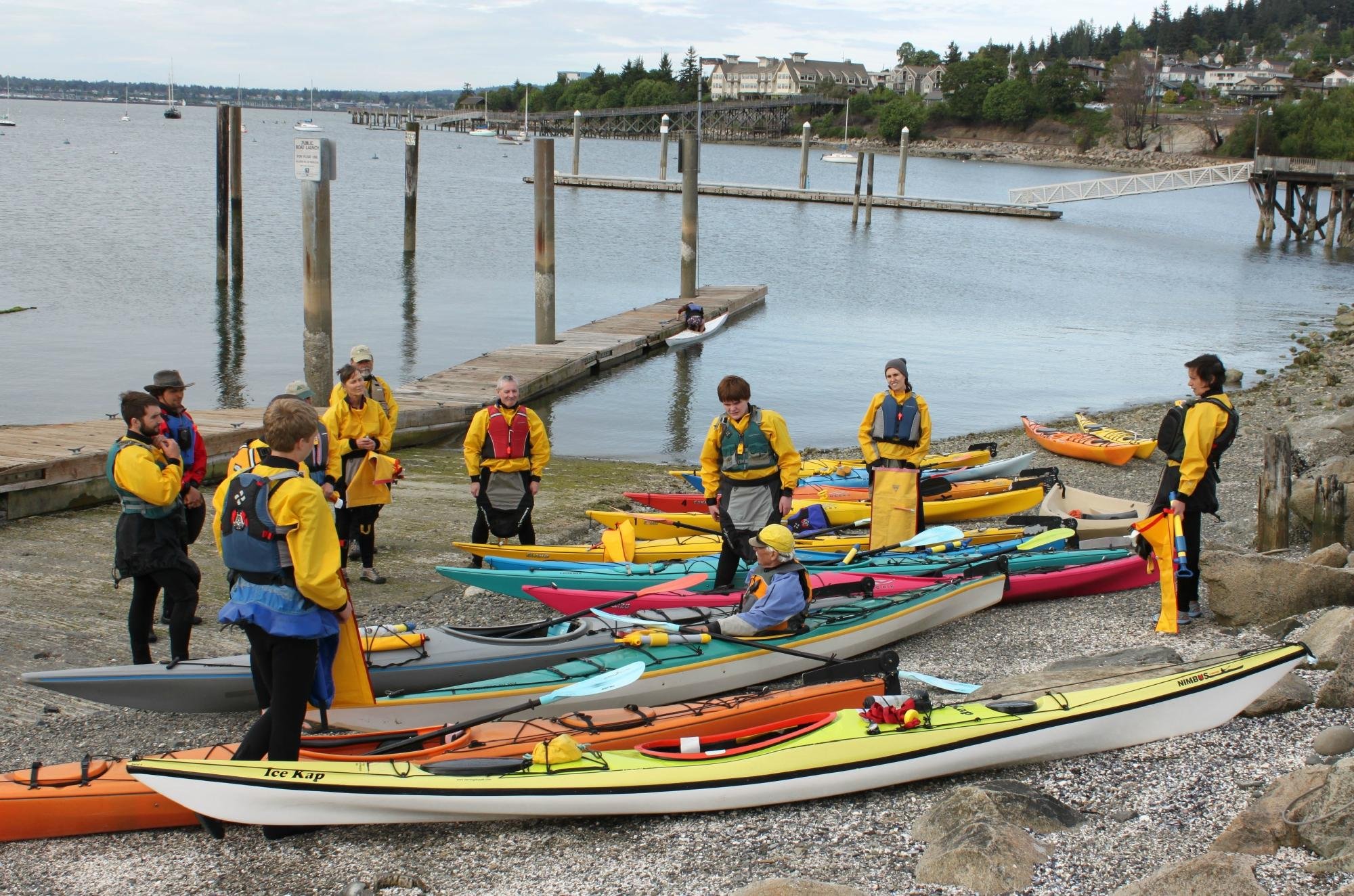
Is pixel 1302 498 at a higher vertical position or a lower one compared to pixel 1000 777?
higher

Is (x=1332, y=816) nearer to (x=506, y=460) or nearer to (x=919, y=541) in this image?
(x=919, y=541)

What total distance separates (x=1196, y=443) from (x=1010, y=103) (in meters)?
115

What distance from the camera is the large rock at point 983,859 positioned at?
13.6 ft

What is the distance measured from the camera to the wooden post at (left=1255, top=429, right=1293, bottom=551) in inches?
321

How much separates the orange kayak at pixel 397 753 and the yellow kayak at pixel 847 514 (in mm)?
3615

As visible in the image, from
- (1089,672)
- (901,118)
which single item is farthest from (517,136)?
(1089,672)

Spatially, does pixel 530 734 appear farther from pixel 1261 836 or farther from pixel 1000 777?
pixel 1261 836

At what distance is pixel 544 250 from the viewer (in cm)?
2006

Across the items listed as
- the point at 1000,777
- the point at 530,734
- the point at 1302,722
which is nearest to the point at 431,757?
the point at 530,734

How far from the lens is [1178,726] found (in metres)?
5.27

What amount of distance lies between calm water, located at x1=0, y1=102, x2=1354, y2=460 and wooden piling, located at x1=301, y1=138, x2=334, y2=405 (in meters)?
3.08

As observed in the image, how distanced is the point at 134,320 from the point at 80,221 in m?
17.8

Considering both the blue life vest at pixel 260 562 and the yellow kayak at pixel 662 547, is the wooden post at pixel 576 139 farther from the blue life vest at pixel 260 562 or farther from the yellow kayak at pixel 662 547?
the blue life vest at pixel 260 562

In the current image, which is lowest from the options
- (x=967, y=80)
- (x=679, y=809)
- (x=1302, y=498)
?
(x=679, y=809)
